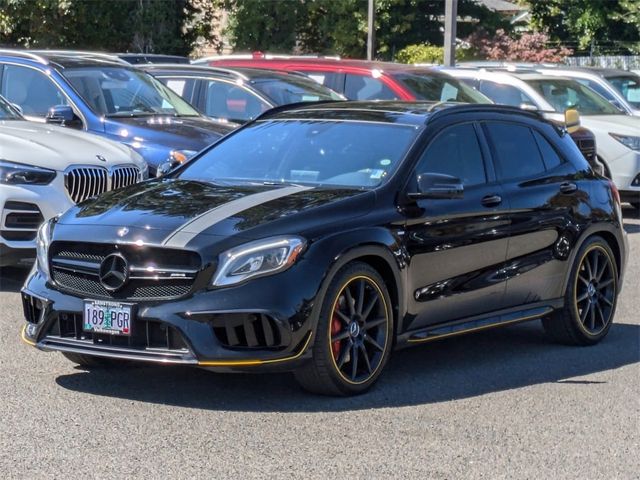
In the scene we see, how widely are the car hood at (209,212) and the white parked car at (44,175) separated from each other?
2.63 metres

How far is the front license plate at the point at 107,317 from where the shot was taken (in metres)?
6.75

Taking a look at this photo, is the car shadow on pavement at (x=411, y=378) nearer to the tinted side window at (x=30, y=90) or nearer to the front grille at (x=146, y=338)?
the front grille at (x=146, y=338)

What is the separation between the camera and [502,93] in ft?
59.9

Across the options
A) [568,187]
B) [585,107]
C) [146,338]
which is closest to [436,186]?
[568,187]

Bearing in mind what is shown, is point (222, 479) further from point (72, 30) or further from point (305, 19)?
point (305, 19)

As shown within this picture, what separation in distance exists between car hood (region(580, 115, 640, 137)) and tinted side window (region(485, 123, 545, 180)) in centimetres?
852

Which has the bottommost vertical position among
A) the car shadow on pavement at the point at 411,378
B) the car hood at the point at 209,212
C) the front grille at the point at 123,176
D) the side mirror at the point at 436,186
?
the car shadow on pavement at the point at 411,378

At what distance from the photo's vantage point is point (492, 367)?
8.24 meters

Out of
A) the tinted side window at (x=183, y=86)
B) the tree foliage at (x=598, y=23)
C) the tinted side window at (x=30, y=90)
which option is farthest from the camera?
the tree foliage at (x=598, y=23)

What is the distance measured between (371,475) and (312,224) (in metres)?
1.66

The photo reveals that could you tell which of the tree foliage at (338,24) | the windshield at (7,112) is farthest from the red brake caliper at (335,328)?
the tree foliage at (338,24)

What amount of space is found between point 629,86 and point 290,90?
8.06 m

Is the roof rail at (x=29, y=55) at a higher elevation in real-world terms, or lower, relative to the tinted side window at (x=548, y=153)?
higher

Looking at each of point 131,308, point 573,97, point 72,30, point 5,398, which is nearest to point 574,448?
point 131,308
